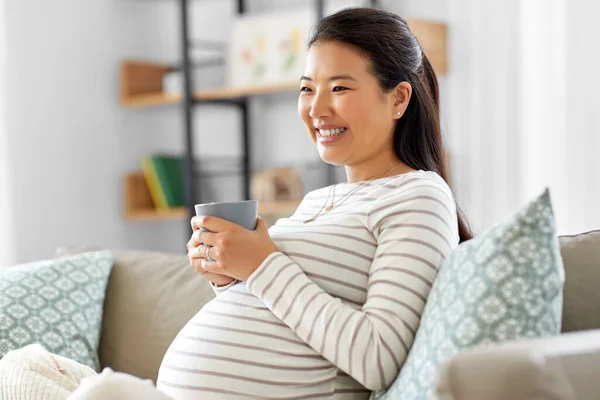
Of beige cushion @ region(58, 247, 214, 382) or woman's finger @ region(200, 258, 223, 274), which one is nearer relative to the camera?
woman's finger @ region(200, 258, 223, 274)

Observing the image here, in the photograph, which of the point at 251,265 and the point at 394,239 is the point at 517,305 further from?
the point at 251,265

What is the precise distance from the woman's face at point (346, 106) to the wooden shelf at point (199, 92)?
1.45 meters

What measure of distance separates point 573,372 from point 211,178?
2.84 meters

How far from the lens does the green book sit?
12.3 feet

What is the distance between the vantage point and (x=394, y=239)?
126 centimetres

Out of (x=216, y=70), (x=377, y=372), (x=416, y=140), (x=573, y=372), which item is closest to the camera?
(x=573, y=372)

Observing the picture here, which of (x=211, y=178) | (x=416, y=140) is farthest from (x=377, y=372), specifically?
(x=211, y=178)

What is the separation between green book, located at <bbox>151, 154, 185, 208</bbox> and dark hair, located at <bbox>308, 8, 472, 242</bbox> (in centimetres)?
232

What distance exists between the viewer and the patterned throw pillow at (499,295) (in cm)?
106

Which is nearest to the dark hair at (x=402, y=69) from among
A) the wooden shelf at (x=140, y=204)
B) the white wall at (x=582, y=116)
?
the white wall at (x=582, y=116)

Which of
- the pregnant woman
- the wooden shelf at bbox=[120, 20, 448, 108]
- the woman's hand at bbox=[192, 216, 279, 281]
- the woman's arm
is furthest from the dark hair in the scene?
the wooden shelf at bbox=[120, 20, 448, 108]

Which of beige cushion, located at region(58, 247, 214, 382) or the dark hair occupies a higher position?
the dark hair

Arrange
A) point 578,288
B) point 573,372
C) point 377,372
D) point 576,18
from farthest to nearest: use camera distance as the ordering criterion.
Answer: point 576,18, point 578,288, point 377,372, point 573,372

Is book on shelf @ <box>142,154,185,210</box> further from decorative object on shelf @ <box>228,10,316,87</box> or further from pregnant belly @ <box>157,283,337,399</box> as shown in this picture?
pregnant belly @ <box>157,283,337,399</box>
